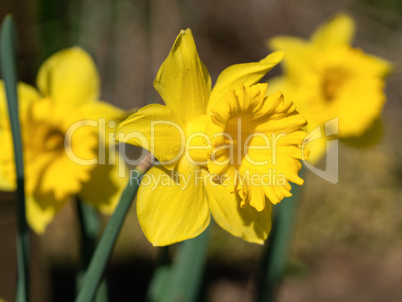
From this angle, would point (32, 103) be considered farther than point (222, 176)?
Yes

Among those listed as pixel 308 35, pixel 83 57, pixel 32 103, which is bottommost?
pixel 32 103

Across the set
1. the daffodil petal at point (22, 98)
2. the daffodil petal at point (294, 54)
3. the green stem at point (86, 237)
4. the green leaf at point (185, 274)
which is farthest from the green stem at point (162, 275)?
the daffodil petal at point (294, 54)

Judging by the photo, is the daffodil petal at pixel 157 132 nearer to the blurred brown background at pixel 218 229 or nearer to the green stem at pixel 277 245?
the green stem at pixel 277 245

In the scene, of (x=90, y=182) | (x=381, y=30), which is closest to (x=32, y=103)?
(x=90, y=182)

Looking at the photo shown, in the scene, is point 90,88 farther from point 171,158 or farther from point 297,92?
point 297,92

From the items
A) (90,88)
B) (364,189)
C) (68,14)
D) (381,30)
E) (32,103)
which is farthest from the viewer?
(381,30)

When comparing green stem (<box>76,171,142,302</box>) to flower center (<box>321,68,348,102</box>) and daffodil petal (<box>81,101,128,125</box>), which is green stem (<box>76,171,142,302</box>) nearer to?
daffodil petal (<box>81,101,128,125</box>)

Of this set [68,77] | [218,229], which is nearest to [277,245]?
[68,77]
